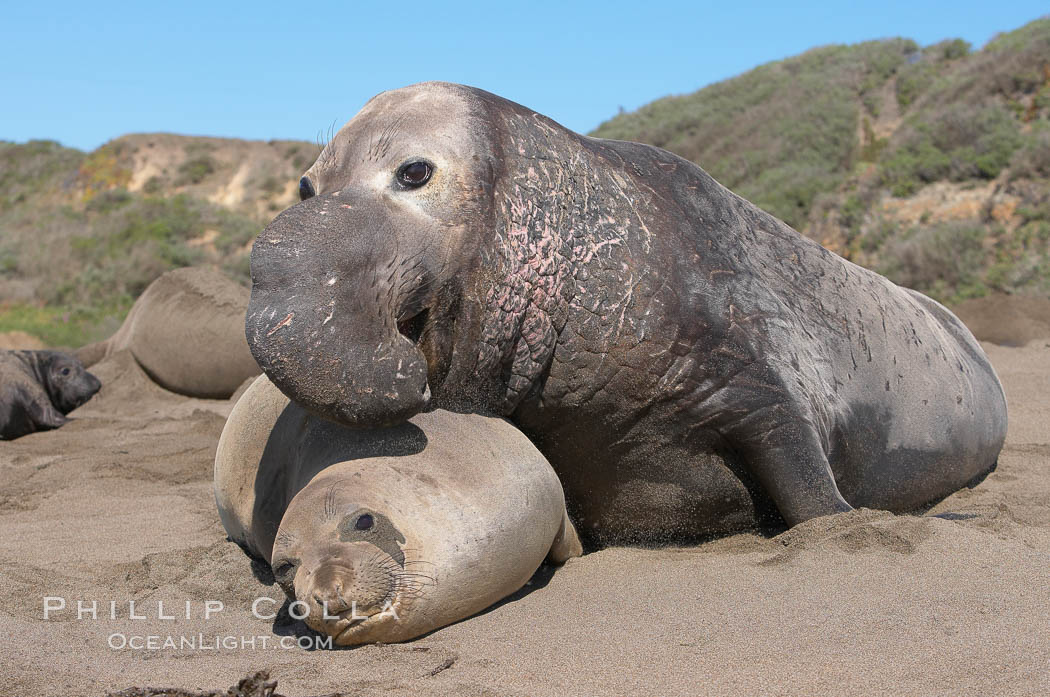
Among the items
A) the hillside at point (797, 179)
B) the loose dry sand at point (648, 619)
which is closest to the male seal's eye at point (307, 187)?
the loose dry sand at point (648, 619)

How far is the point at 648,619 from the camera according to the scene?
2854 mm

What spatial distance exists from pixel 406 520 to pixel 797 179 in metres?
21.3

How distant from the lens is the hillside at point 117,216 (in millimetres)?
22734

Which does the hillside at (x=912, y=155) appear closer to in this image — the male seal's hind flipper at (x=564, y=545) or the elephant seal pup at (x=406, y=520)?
the male seal's hind flipper at (x=564, y=545)

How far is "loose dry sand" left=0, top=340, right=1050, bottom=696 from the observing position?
94.0 inches

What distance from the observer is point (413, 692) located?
7.84 ft

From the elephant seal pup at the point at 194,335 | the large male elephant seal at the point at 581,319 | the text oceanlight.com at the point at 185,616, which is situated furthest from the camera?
the elephant seal pup at the point at 194,335

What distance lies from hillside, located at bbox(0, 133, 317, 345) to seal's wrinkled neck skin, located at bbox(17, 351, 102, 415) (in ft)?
23.1

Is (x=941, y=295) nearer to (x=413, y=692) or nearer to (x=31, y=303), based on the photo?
(x=413, y=692)

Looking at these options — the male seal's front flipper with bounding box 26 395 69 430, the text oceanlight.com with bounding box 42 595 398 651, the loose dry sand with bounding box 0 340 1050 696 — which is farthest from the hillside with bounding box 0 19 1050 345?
the text oceanlight.com with bounding box 42 595 398 651

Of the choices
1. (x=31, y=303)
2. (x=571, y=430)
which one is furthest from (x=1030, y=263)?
(x=31, y=303)

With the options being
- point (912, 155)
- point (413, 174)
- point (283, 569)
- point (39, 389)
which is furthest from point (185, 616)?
point (912, 155)

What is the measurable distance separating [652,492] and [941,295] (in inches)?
509

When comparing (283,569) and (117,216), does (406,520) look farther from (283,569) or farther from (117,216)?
(117,216)
